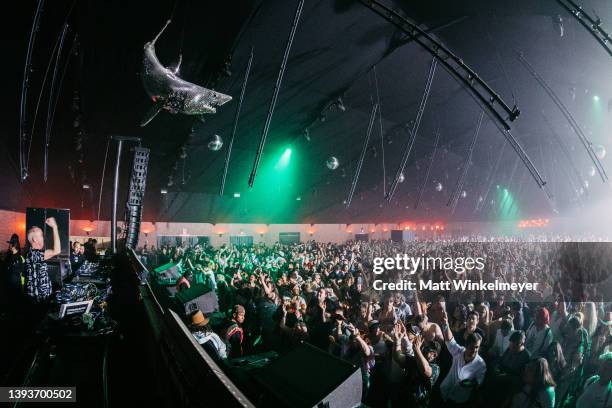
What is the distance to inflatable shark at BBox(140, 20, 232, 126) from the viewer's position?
3.80 metres

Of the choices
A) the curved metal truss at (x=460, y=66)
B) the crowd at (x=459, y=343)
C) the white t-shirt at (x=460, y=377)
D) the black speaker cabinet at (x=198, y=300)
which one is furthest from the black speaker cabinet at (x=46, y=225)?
the white t-shirt at (x=460, y=377)

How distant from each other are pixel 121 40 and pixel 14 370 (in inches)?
246

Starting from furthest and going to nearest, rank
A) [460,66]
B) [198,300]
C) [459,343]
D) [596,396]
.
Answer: [460,66] < [198,300] < [459,343] < [596,396]

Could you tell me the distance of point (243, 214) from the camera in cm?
1888

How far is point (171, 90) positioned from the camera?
3.89 meters

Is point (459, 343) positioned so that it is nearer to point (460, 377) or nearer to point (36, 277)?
Result: point (460, 377)

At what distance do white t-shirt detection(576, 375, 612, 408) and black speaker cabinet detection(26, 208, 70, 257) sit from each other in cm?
839

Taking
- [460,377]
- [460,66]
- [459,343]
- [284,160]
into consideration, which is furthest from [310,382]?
[284,160]

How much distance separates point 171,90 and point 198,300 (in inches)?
107

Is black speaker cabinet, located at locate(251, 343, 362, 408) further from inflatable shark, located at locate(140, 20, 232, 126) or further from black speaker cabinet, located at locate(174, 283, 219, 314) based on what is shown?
inflatable shark, located at locate(140, 20, 232, 126)

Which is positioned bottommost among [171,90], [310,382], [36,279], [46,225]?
[310,382]

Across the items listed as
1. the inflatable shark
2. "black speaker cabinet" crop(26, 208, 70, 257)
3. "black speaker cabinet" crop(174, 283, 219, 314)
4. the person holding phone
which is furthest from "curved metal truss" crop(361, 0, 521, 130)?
"black speaker cabinet" crop(26, 208, 70, 257)

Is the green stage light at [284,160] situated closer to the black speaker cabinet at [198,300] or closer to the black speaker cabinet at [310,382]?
the black speaker cabinet at [198,300]

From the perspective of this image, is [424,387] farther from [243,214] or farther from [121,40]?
[243,214]
